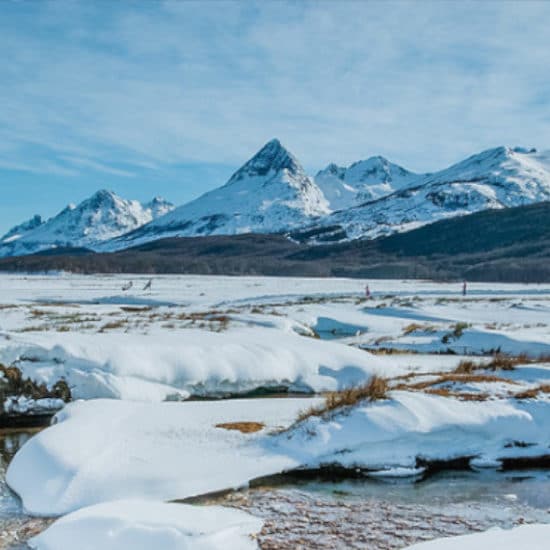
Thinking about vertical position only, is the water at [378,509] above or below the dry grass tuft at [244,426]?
below

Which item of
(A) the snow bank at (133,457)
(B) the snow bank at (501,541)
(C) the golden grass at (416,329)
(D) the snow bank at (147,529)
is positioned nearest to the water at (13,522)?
(A) the snow bank at (133,457)

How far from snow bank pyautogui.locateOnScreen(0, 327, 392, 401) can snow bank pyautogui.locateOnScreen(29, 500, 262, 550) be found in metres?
6.36

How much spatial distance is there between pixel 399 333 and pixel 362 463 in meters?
18.1

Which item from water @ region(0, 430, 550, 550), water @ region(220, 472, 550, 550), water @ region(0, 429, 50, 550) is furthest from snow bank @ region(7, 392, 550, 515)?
water @ region(220, 472, 550, 550)

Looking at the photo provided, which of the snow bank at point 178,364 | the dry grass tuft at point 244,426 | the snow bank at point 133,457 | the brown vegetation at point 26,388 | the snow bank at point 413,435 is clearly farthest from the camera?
the snow bank at point 178,364

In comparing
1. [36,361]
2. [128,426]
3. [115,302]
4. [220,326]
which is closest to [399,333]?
[220,326]

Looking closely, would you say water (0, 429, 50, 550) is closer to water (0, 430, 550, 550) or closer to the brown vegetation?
water (0, 430, 550, 550)

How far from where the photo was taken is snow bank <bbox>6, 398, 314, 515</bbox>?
25.9 feet

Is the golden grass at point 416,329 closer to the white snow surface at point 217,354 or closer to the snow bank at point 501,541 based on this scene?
the white snow surface at point 217,354

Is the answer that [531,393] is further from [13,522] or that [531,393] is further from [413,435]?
[13,522]

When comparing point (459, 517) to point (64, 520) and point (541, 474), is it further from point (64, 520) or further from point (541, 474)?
point (64, 520)

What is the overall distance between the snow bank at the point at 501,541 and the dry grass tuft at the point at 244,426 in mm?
4569

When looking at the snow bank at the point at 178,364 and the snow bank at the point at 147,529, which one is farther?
the snow bank at the point at 178,364

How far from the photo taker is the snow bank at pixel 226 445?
8.08 metres
